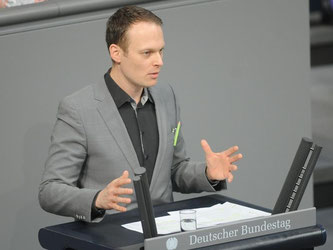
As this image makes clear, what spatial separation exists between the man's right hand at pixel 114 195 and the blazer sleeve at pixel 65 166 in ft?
0.54

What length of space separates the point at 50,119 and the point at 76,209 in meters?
1.15

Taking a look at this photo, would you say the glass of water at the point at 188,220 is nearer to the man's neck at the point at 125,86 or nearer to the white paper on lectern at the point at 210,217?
the white paper on lectern at the point at 210,217

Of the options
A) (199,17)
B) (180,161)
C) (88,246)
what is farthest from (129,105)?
(199,17)

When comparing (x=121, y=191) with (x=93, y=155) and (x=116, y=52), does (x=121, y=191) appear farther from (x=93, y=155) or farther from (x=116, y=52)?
(x=116, y=52)

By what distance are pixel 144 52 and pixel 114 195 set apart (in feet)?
2.36

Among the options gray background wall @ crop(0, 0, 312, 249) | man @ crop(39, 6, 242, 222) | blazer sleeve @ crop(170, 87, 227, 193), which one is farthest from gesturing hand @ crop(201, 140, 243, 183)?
gray background wall @ crop(0, 0, 312, 249)

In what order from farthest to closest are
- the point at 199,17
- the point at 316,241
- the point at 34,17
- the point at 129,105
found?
1. the point at 199,17
2. the point at 34,17
3. the point at 129,105
4. the point at 316,241

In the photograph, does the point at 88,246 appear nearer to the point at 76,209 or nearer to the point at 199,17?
the point at 76,209

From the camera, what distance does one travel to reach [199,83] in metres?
5.21

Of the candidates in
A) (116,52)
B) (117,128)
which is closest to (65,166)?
(117,128)

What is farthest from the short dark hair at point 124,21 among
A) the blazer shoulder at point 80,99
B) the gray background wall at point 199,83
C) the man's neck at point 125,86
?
the gray background wall at point 199,83

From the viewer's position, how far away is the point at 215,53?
206 inches

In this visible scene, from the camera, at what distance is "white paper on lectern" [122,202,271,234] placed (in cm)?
364

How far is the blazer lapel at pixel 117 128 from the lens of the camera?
13.4 feet
